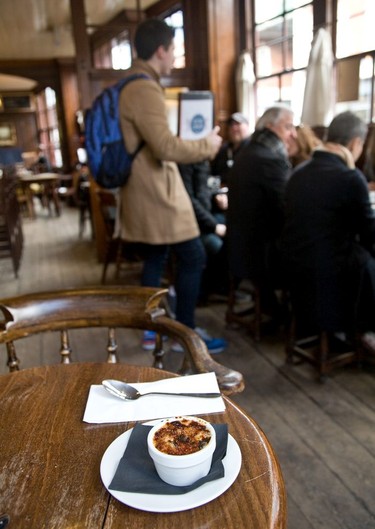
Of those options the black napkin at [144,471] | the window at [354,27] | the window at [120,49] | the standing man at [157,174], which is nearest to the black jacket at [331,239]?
the standing man at [157,174]

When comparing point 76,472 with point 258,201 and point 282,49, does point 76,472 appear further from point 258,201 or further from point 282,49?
point 282,49

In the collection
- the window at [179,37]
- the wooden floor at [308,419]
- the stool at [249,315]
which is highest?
the window at [179,37]

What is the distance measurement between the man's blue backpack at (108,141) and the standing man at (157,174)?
0.03 m

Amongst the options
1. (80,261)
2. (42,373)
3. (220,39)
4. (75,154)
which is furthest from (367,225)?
(75,154)

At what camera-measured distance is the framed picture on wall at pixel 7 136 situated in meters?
12.5

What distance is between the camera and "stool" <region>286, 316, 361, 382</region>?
2.17 meters

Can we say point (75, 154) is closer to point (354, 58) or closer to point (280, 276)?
point (354, 58)

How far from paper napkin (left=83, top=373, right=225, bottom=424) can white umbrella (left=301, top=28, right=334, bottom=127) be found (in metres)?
3.49

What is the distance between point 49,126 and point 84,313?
1139 centimetres

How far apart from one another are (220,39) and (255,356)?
3.90 metres

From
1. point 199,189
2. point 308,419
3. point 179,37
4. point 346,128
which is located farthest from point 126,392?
point 179,37

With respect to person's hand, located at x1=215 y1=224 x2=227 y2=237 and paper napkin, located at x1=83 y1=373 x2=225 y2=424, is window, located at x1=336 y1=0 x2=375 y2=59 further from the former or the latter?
paper napkin, located at x1=83 y1=373 x2=225 y2=424

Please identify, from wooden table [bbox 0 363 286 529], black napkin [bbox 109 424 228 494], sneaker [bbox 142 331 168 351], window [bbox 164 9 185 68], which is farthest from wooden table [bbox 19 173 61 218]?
black napkin [bbox 109 424 228 494]

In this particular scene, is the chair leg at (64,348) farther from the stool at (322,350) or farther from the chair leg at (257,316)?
the chair leg at (257,316)
